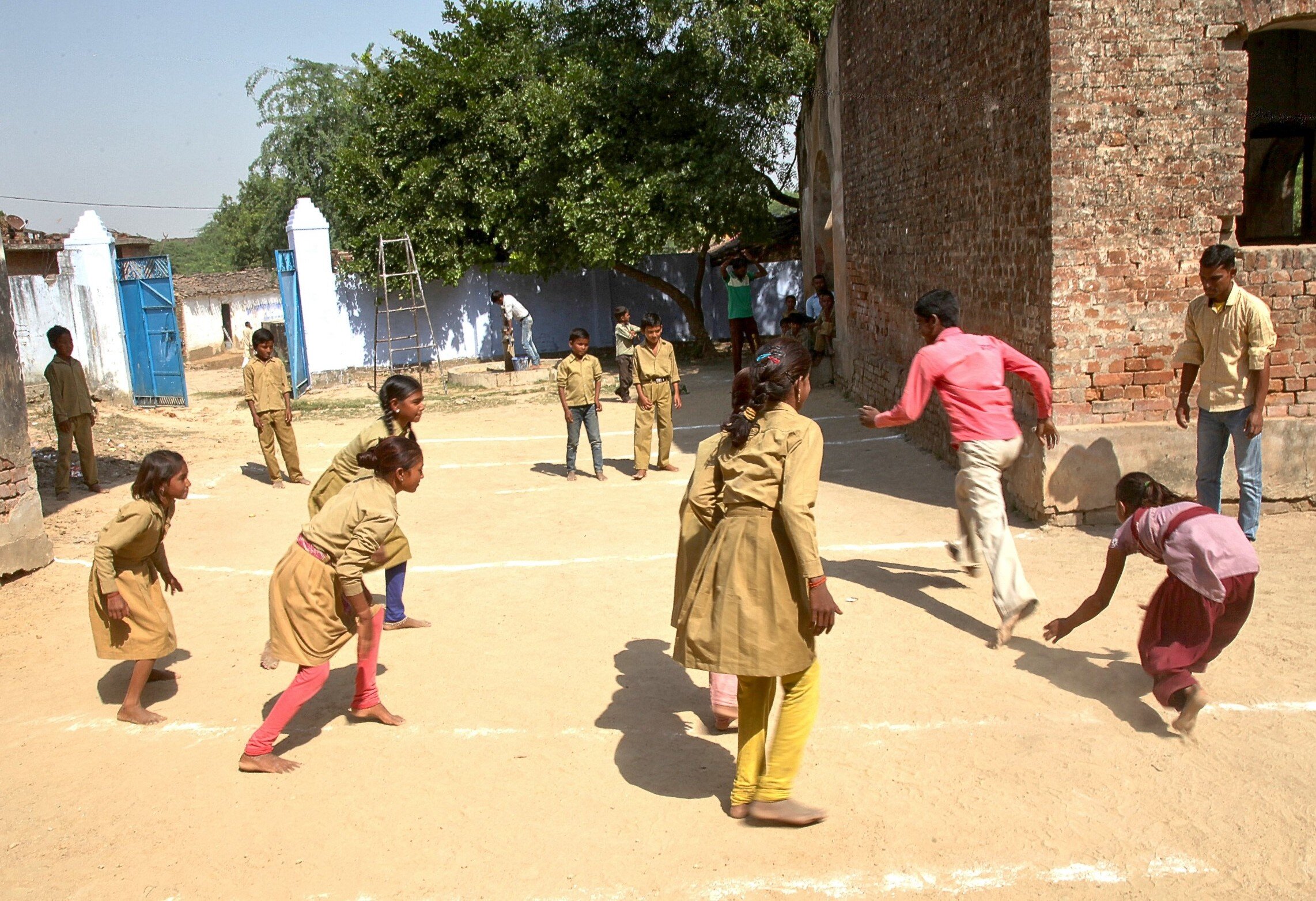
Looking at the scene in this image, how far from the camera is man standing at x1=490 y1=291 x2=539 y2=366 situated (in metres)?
18.9

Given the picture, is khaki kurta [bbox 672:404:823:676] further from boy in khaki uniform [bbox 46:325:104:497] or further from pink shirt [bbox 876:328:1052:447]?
boy in khaki uniform [bbox 46:325:104:497]

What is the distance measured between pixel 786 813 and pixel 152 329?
16.0 m

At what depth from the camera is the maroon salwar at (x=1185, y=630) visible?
4387 mm

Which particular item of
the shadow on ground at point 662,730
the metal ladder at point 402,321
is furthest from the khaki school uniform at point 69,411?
the metal ladder at point 402,321

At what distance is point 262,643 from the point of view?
6.25 meters

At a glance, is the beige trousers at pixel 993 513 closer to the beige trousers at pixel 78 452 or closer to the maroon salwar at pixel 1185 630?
the maroon salwar at pixel 1185 630

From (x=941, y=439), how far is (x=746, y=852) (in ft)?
21.8

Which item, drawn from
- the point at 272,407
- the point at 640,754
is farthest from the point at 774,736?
the point at 272,407

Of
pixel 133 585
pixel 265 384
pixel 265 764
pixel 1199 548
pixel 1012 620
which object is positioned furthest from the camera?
pixel 265 384

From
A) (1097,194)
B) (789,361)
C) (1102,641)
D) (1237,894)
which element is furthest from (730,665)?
(1097,194)

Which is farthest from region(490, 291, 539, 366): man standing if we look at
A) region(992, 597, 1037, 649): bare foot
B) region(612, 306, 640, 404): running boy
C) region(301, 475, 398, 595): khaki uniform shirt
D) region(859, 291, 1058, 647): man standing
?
region(301, 475, 398, 595): khaki uniform shirt

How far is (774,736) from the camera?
12.6 feet

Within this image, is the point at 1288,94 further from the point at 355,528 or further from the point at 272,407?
the point at 355,528

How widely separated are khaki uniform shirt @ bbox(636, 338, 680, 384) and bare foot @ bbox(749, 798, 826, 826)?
21.7 ft
